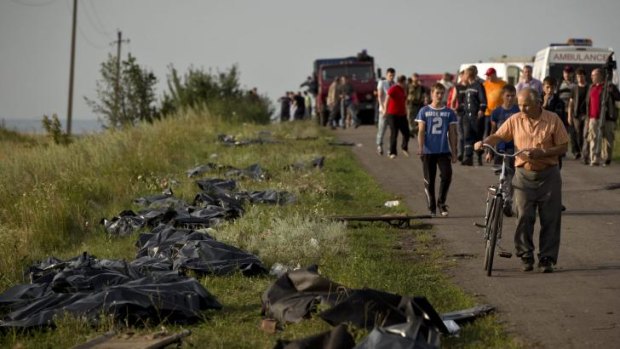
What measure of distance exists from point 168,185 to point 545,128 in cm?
1000

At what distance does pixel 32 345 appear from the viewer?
8.75 metres

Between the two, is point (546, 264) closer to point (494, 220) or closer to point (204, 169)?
point (494, 220)

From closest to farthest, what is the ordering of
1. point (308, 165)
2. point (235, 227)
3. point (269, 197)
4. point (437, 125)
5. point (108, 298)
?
point (108, 298)
point (235, 227)
point (437, 125)
point (269, 197)
point (308, 165)

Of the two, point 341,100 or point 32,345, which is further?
point 341,100

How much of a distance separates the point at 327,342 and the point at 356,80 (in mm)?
40040

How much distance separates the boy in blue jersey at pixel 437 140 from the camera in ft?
50.7

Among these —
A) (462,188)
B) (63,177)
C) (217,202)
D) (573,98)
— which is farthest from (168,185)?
(573,98)

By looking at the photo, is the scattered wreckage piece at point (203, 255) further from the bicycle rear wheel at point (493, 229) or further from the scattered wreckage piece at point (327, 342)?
the scattered wreckage piece at point (327, 342)

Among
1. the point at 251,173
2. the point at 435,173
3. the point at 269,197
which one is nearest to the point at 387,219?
the point at 435,173

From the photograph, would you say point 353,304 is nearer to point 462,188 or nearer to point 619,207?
point 619,207

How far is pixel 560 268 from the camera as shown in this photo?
1155 centimetres

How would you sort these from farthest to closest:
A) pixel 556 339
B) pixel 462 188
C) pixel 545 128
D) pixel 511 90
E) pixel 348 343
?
pixel 462 188 < pixel 511 90 < pixel 545 128 < pixel 556 339 < pixel 348 343

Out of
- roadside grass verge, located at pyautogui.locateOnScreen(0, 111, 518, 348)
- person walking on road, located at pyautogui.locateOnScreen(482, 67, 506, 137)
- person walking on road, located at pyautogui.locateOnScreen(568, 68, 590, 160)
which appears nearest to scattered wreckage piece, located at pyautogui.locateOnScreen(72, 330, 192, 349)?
roadside grass verge, located at pyautogui.locateOnScreen(0, 111, 518, 348)

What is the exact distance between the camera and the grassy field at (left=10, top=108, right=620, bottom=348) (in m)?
8.95
